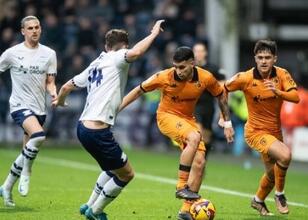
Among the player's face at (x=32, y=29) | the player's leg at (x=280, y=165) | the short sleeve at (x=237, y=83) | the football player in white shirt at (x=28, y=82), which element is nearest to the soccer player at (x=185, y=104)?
the short sleeve at (x=237, y=83)

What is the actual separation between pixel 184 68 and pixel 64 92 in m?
1.54

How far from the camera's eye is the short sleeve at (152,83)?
13375mm

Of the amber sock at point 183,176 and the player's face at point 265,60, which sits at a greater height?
the player's face at point 265,60

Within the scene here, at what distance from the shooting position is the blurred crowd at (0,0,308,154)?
101ft

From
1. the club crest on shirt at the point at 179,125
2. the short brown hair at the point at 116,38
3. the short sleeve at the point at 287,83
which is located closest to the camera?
the short brown hair at the point at 116,38

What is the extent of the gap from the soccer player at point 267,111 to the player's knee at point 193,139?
88 centimetres

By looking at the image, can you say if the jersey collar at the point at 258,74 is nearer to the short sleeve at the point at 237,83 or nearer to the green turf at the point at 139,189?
the short sleeve at the point at 237,83

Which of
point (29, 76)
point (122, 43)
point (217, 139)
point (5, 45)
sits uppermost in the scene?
point (122, 43)

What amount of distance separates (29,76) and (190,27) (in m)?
18.1

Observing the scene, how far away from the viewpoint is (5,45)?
30750mm

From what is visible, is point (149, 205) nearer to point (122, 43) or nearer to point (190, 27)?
point (122, 43)

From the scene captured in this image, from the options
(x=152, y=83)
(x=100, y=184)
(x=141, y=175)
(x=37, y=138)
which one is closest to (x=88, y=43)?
(x=141, y=175)

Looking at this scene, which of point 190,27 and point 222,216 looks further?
point 190,27

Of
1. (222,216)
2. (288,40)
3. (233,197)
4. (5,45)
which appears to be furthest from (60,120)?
(222,216)
